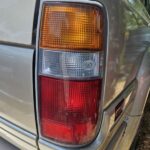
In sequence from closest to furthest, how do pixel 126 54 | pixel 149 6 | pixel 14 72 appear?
pixel 14 72 < pixel 126 54 < pixel 149 6

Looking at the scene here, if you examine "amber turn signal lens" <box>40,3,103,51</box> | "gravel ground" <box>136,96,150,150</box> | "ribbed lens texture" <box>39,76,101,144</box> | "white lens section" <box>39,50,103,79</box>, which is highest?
"amber turn signal lens" <box>40,3,103,51</box>

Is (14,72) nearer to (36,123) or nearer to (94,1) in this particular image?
(36,123)

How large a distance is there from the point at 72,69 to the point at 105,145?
1.57 feet

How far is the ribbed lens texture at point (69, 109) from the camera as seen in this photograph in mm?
A: 1491

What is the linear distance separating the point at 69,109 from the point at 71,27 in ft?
1.17

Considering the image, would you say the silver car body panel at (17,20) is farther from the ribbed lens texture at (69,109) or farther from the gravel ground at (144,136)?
the gravel ground at (144,136)

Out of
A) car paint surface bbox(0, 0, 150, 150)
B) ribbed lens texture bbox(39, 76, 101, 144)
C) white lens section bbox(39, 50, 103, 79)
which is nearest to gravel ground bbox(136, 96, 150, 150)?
car paint surface bbox(0, 0, 150, 150)

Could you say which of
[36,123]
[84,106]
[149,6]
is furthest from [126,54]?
[149,6]

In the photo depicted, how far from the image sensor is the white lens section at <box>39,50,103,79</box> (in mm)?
1459

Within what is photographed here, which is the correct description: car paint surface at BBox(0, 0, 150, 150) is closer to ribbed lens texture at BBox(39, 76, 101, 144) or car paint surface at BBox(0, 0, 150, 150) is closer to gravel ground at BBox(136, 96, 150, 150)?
ribbed lens texture at BBox(39, 76, 101, 144)

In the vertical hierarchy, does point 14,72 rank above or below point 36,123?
above

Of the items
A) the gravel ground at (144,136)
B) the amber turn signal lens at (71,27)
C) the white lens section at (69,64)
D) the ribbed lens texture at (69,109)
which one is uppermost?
the amber turn signal lens at (71,27)

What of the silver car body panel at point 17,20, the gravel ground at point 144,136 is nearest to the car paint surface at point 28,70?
the silver car body panel at point 17,20

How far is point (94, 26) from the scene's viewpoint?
57.2 inches
